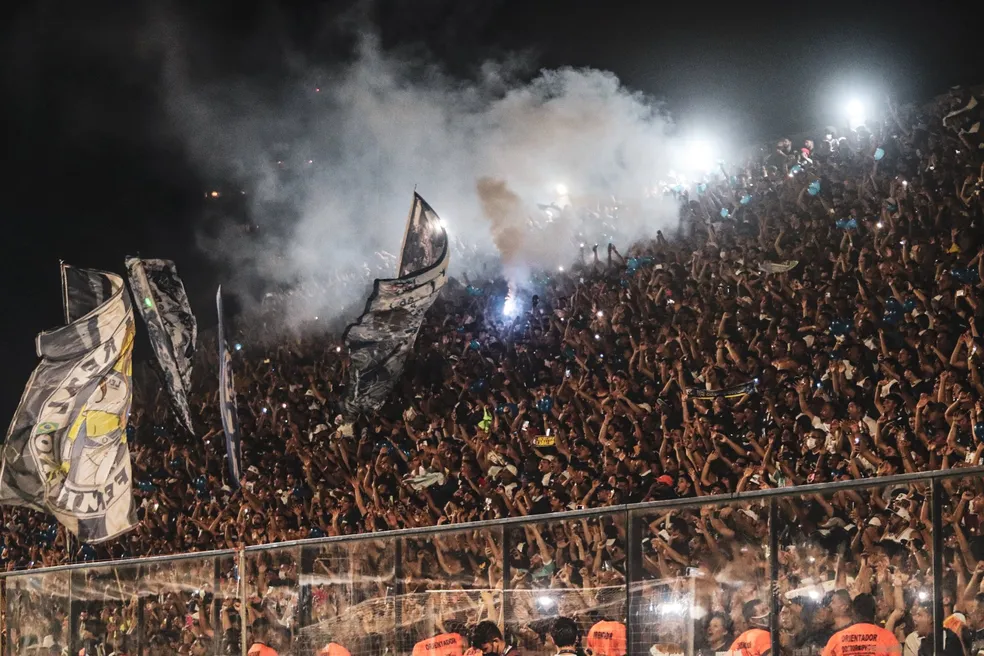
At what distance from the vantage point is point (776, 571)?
480cm

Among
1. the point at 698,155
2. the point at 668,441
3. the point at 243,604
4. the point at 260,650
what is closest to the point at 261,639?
the point at 260,650

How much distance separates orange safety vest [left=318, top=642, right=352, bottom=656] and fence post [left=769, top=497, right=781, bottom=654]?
2.81 meters

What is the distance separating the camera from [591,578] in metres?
5.64

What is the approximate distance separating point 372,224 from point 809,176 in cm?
819

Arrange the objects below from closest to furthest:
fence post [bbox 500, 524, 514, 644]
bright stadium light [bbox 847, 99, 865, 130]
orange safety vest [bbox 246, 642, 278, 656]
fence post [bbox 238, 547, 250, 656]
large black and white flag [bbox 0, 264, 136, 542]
→ fence post [bbox 500, 524, 514, 644]
orange safety vest [bbox 246, 642, 278, 656]
fence post [bbox 238, 547, 250, 656]
large black and white flag [bbox 0, 264, 136, 542]
bright stadium light [bbox 847, 99, 865, 130]

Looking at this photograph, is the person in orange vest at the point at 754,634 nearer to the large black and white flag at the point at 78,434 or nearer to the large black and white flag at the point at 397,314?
the large black and white flag at the point at 397,314

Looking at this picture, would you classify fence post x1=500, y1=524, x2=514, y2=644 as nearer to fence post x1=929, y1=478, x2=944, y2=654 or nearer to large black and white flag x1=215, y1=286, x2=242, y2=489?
fence post x1=929, y1=478, x2=944, y2=654

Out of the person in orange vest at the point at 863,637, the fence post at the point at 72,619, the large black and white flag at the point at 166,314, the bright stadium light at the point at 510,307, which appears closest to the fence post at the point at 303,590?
the fence post at the point at 72,619

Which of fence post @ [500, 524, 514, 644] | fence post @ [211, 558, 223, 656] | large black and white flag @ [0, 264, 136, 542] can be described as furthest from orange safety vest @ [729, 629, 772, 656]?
large black and white flag @ [0, 264, 136, 542]

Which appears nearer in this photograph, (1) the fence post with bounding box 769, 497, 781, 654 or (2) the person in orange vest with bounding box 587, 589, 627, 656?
(1) the fence post with bounding box 769, 497, 781, 654

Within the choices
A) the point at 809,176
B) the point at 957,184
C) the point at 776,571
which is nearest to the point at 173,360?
the point at 809,176

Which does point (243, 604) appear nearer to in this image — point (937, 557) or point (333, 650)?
point (333, 650)

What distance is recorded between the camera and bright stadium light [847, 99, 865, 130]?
35.6 feet

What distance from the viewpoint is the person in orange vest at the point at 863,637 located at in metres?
4.41
